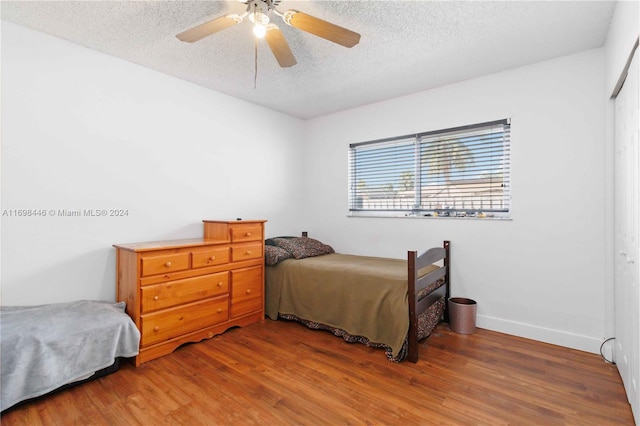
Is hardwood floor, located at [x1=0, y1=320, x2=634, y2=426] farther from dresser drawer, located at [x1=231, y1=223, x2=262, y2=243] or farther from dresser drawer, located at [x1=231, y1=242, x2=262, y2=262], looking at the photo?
dresser drawer, located at [x1=231, y1=223, x2=262, y2=243]

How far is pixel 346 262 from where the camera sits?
338cm

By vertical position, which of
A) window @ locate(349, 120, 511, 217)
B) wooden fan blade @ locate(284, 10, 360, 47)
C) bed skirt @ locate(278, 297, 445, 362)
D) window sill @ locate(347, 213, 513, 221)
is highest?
wooden fan blade @ locate(284, 10, 360, 47)

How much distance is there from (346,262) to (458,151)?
1.68 metres

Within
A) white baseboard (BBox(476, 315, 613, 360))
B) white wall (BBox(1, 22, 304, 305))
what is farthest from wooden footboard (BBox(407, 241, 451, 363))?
white wall (BBox(1, 22, 304, 305))

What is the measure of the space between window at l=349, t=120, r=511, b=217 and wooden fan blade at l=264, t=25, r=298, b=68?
6.29 feet

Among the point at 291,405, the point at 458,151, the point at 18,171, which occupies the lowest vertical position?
the point at 291,405

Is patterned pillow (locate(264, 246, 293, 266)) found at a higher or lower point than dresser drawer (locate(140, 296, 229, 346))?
higher

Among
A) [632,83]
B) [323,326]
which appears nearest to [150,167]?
[323,326]

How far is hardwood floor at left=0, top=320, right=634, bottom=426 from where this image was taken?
1.77 m

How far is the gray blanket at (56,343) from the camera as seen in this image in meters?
1.81

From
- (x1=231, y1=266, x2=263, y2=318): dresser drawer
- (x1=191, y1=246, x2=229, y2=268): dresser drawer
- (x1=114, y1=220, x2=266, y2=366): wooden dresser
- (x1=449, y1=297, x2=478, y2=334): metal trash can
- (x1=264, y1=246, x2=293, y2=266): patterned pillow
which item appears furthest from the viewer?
(x1=264, y1=246, x2=293, y2=266): patterned pillow

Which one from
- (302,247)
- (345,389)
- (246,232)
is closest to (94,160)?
(246,232)

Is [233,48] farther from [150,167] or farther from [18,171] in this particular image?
[18,171]

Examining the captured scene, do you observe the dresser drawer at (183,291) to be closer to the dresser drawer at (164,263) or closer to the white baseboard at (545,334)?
the dresser drawer at (164,263)
